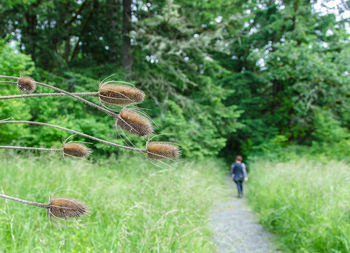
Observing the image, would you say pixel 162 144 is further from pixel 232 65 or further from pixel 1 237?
pixel 232 65

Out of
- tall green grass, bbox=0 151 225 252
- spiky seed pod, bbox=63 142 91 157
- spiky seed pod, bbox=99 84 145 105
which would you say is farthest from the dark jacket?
spiky seed pod, bbox=99 84 145 105

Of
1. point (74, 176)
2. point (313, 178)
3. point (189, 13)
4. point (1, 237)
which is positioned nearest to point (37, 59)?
point (189, 13)

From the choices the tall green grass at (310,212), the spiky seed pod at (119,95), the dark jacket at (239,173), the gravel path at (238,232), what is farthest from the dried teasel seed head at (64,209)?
the dark jacket at (239,173)

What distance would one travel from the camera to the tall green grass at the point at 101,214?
9.46 ft

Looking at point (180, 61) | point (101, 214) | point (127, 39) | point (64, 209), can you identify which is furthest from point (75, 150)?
point (180, 61)

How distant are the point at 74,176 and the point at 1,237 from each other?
211 centimetres

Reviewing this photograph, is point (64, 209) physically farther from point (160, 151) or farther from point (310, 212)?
point (310, 212)

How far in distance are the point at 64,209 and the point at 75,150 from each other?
0.32m

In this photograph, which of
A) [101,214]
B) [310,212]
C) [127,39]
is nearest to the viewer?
[101,214]

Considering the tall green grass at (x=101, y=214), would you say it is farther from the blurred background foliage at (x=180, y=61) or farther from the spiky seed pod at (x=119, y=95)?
the blurred background foliage at (x=180, y=61)

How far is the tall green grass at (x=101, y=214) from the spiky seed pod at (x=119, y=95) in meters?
0.91

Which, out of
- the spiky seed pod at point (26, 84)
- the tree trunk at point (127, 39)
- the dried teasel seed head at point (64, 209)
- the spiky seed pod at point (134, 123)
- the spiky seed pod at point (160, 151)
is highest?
the tree trunk at point (127, 39)

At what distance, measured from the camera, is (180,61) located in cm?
977

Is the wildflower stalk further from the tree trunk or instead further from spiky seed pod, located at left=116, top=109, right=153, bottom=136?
the tree trunk
